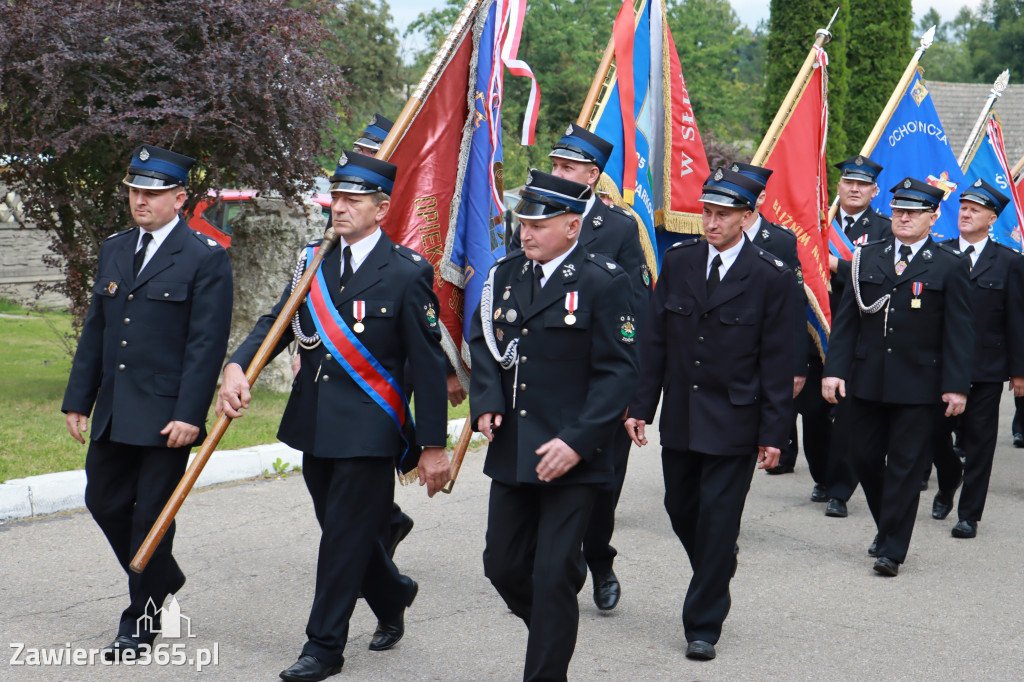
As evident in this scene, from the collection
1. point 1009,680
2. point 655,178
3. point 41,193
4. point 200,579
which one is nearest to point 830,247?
point 655,178

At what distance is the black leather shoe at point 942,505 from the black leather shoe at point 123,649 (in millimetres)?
5199

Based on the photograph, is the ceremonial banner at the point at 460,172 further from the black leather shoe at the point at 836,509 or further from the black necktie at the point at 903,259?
the black leather shoe at the point at 836,509

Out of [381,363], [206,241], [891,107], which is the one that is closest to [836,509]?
[891,107]

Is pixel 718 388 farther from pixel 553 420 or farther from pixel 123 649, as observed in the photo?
pixel 123 649

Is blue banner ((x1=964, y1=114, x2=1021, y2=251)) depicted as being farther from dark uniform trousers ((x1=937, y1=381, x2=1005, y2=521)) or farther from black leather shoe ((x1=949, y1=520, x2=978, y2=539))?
black leather shoe ((x1=949, y1=520, x2=978, y2=539))

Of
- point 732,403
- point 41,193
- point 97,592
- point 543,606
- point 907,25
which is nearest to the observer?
point 543,606

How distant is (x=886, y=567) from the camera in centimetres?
603

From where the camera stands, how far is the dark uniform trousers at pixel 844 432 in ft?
24.4

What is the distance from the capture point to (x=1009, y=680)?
179 inches

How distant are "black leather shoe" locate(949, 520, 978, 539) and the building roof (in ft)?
106

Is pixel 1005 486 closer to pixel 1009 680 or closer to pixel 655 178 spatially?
pixel 655 178

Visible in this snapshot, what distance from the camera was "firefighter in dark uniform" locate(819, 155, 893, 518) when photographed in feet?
24.5

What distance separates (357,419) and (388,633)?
1.02 m

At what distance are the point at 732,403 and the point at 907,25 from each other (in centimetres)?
2092
